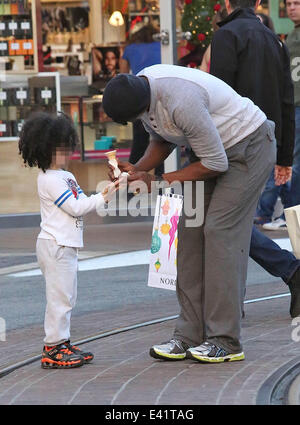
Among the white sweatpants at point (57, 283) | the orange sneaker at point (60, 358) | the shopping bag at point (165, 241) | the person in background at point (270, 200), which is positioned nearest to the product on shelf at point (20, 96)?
the person in background at point (270, 200)

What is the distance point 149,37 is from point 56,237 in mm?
6096

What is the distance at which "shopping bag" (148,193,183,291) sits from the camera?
6516mm

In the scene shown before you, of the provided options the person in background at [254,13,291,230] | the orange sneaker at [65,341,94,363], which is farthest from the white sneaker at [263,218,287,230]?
the orange sneaker at [65,341,94,363]

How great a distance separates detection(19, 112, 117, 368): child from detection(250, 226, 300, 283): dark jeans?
4.61 feet

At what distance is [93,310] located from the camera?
7.25m

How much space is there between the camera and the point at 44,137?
563 centimetres

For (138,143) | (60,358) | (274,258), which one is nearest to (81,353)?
(60,358)

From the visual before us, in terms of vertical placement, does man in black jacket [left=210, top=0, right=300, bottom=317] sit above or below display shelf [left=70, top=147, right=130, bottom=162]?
above

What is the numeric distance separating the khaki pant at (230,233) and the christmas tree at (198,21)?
6.00m

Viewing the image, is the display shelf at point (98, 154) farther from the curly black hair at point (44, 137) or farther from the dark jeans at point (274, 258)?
the curly black hair at point (44, 137)

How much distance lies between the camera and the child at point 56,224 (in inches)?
221

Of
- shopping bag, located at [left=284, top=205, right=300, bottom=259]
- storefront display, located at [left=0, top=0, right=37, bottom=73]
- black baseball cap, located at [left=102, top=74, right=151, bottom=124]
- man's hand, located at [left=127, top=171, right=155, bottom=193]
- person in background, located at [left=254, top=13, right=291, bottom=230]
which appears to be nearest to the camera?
black baseball cap, located at [left=102, top=74, right=151, bottom=124]

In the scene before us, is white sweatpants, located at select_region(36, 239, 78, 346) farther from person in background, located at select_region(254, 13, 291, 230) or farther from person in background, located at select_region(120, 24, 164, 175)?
person in background, located at select_region(120, 24, 164, 175)
